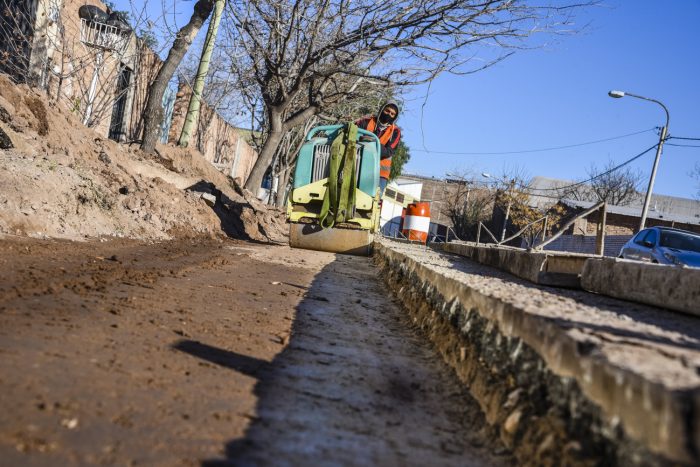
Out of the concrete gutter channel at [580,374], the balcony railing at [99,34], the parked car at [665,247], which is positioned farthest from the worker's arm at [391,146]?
the concrete gutter channel at [580,374]

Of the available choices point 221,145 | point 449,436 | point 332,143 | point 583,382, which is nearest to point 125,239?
point 332,143

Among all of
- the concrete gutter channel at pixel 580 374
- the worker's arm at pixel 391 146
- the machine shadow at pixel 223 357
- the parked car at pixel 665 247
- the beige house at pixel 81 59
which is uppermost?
the beige house at pixel 81 59

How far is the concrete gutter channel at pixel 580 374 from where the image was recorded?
5.41 ft

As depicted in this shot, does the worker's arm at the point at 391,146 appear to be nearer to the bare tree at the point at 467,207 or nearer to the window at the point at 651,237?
the window at the point at 651,237

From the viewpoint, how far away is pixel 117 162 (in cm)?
1147

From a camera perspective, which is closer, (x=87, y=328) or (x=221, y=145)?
(x=87, y=328)

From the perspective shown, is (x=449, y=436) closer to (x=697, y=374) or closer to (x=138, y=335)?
(x=697, y=374)

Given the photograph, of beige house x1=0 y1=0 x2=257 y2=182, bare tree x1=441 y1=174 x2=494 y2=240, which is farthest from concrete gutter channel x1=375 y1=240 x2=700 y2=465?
bare tree x1=441 y1=174 x2=494 y2=240

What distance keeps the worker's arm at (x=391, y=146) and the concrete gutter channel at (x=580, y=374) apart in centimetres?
923

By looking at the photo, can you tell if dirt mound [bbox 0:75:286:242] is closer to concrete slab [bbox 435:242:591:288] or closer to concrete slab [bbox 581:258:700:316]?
concrete slab [bbox 435:242:591:288]

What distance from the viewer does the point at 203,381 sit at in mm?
2951

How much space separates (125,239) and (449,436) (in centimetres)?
722

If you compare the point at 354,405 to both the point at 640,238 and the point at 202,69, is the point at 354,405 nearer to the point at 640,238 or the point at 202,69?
the point at 640,238

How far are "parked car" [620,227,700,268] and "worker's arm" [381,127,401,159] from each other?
5.58m
